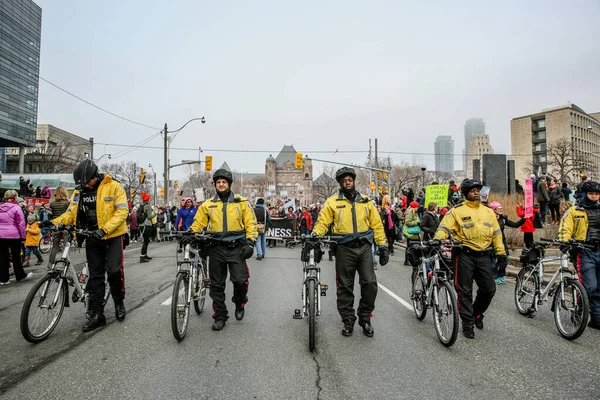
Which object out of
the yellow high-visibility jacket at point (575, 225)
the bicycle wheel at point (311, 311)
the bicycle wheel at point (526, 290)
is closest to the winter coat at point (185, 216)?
the bicycle wheel at point (311, 311)

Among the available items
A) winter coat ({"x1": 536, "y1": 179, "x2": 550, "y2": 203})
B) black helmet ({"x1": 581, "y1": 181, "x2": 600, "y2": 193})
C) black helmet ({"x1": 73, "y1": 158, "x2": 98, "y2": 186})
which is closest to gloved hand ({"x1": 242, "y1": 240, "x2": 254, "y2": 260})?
black helmet ({"x1": 73, "y1": 158, "x2": 98, "y2": 186})

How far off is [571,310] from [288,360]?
3664mm

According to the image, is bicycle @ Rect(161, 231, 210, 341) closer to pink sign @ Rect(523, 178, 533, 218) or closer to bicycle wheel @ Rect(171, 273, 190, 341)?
bicycle wheel @ Rect(171, 273, 190, 341)

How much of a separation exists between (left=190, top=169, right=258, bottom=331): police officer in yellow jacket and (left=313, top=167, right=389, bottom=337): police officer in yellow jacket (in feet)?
3.25

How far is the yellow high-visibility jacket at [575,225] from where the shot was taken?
18.6ft

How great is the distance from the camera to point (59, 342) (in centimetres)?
459

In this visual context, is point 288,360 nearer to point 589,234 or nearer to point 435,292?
point 435,292

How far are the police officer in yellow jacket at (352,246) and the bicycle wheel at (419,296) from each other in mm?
1012

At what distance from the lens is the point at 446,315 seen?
15.3 feet

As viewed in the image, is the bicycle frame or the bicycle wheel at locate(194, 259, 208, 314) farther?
the bicycle wheel at locate(194, 259, 208, 314)

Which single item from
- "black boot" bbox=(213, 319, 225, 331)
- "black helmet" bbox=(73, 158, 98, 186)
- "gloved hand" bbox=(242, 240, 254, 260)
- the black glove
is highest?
"black helmet" bbox=(73, 158, 98, 186)

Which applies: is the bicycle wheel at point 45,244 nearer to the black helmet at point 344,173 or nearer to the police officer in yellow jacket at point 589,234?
the black helmet at point 344,173

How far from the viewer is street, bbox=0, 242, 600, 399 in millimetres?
3410

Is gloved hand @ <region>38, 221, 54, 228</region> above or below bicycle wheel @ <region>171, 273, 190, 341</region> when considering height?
above
